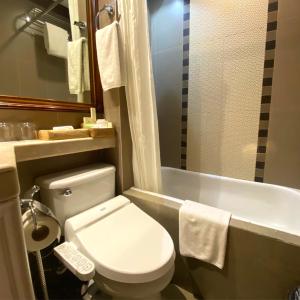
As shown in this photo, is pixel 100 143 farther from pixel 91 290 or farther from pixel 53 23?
pixel 91 290

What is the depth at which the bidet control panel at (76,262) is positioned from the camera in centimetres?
86

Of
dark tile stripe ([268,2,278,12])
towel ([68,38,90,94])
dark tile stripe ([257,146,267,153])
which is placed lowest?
dark tile stripe ([257,146,267,153])

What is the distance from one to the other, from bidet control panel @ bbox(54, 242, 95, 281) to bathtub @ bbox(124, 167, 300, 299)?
1.73 ft

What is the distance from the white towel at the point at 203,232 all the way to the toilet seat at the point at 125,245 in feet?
0.54

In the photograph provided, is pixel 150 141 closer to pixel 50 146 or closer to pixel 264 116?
pixel 50 146

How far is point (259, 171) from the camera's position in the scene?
176 cm

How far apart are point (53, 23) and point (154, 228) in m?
1.38

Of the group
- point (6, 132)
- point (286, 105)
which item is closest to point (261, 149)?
point (286, 105)

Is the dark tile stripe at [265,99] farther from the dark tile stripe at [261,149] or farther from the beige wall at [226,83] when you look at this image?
the dark tile stripe at [261,149]

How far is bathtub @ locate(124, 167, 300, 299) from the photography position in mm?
958

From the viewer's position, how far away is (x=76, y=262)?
92 cm

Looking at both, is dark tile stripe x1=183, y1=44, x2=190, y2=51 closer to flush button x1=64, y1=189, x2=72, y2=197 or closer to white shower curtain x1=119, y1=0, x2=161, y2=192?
white shower curtain x1=119, y1=0, x2=161, y2=192

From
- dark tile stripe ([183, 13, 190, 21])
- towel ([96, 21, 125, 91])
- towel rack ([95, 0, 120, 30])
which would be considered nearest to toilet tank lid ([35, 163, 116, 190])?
towel ([96, 21, 125, 91])

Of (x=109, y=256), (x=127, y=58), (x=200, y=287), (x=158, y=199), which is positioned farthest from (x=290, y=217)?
(x=127, y=58)
